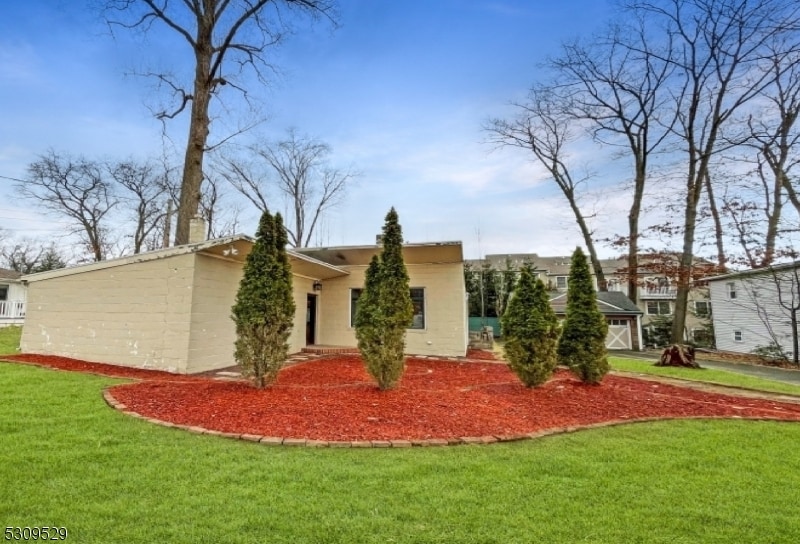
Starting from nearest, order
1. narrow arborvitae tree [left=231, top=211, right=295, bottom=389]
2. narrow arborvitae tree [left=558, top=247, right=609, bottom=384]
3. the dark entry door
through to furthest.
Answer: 1. narrow arborvitae tree [left=231, top=211, right=295, bottom=389]
2. narrow arborvitae tree [left=558, top=247, right=609, bottom=384]
3. the dark entry door

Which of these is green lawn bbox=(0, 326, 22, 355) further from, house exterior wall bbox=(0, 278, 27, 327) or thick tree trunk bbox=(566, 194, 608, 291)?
thick tree trunk bbox=(566, 194, 608, 291)

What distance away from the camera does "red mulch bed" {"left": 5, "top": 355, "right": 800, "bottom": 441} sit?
13.7ft

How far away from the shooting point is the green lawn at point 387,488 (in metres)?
2.24

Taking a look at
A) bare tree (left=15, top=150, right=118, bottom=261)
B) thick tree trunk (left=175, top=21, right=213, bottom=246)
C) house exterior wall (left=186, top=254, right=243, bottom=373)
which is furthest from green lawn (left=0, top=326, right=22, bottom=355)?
bare tree (left=15, top=150, right=118, bottom=261)

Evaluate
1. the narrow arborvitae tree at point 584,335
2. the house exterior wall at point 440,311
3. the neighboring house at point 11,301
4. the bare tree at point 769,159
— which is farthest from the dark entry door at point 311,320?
the bare tree at point 769,159

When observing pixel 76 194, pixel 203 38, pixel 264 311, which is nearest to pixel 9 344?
pixel 203 38

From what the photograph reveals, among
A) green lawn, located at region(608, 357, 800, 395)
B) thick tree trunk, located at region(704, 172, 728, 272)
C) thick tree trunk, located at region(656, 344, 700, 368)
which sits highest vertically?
thick tree trunk, located at region(704, 172, 728, 272)

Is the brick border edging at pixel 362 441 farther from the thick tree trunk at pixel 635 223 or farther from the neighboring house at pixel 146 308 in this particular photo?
the thick tree trunk at pixel 635 223

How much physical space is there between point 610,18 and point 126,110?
20552mm

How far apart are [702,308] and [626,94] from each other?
1898cm

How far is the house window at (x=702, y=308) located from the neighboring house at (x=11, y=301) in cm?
3999

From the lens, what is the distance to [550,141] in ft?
80.1

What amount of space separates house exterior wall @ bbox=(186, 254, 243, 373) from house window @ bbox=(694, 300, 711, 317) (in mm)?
31107

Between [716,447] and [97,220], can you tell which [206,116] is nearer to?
[716,447]
